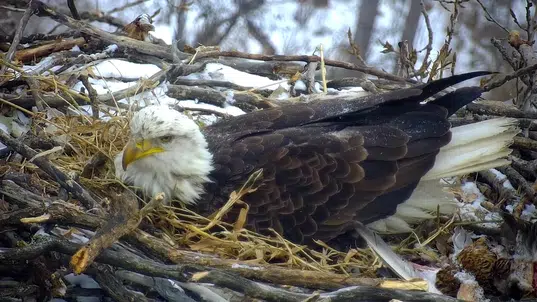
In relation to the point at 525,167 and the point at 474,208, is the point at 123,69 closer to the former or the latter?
the point at 474,208

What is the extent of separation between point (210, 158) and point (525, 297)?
59.4 inches

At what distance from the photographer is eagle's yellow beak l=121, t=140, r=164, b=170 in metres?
3.21

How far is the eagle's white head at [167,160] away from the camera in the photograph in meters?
3.27

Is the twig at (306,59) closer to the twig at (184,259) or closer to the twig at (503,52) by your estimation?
the twig at (503,52)

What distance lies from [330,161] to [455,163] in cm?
64

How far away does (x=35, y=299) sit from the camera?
2.76 meters

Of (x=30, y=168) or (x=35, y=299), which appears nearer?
(x=35, y=299)

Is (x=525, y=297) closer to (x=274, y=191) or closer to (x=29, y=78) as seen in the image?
(x=274, y=191)

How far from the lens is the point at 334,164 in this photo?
3.30 meters

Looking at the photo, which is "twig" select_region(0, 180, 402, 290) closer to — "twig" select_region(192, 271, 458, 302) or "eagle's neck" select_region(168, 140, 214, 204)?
"twig" select_region(192, 271, 458, 302)

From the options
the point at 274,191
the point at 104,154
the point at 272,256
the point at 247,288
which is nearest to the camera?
the point at 247,288

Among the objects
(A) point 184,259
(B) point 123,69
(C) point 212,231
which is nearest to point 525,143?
(C) point 212,231

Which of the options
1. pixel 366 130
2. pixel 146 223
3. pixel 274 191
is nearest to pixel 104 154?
pixel 146 223

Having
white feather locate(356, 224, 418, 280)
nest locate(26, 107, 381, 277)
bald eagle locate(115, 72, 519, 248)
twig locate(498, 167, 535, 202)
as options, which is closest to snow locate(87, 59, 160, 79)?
nest locate(26, 107, 381, 277)
